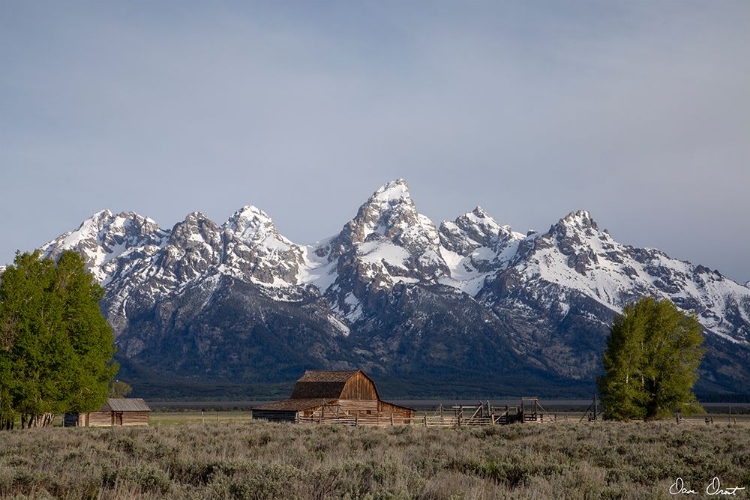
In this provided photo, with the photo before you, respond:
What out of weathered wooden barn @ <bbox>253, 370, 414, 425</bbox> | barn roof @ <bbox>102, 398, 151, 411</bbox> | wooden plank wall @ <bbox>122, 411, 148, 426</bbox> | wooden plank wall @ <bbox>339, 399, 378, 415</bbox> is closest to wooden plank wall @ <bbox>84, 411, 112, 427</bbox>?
barn roof @ <bbox>102, 398, 151, 411</bbox>

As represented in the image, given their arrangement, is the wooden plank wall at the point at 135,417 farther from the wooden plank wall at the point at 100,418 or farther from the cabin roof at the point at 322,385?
the cabin roof at the point at 322,385

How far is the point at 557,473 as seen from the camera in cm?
1530

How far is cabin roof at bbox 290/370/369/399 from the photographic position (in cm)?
7512

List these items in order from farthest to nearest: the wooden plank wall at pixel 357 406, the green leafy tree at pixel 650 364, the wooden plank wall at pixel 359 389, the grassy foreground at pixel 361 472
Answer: the wooden plank wall at pixel 359 389, the wooden plank wall at pixel 357 406, the green leafy tree at pixel 650 364, the grassy foreground at pixel 361 472

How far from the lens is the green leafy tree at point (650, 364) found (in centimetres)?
5600

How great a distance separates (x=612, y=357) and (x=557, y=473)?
44981 mm

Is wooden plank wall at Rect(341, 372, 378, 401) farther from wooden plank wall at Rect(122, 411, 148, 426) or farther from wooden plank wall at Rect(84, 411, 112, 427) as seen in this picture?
wooden plank wall at Rect(84, 411, 112, 427)

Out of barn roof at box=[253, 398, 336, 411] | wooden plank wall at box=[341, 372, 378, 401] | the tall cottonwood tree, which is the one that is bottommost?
barn roof at box=[253, 398, 336, 411]

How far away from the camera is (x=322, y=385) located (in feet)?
253

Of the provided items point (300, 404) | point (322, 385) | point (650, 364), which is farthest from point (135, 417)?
point (650, 364)

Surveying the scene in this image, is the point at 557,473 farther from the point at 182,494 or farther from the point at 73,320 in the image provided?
the point at 73,320

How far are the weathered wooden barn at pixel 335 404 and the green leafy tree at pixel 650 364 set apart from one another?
69.8 ft
